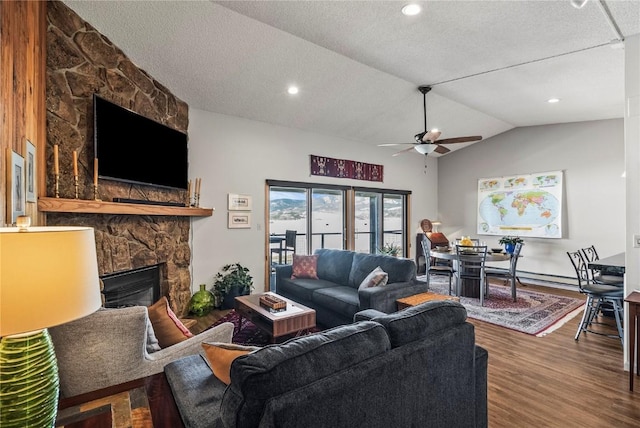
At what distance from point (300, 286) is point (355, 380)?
125 inches

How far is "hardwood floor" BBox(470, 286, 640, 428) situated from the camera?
7.22ft

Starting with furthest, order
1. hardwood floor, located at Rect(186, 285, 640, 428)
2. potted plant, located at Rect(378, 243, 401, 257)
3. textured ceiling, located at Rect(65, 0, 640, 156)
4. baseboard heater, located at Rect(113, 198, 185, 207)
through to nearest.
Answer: potted plant, located at Rect(378, 243, 401, 257) < baseboard heater, located at Rect(113, 198, 185, 207) < textured ceiling, located at Rect(65, 0, 640, 156) < hardwood floor, located at Rect(186, 285, 640, 428)

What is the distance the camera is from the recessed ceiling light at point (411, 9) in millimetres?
2712

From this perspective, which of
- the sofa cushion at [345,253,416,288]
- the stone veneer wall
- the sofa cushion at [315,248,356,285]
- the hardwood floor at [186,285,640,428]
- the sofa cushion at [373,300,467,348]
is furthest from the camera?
the sofa cushion at [315,248,356,285]

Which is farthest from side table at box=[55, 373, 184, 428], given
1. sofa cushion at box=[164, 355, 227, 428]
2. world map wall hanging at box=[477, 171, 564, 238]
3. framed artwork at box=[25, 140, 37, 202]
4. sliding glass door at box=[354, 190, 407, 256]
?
world map wall hanging at box=[477, 171, 564, 238]

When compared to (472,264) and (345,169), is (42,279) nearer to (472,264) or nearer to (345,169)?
(472,264)

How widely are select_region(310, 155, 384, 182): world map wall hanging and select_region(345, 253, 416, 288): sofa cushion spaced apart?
2276mm

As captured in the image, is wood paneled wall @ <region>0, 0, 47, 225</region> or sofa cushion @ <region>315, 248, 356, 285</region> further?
sofa cushion @ <region>315, 248, 356, 285</region>

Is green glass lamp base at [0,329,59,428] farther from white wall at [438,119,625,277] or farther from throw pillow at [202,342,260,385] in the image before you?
white wall at [438,119,625,277]

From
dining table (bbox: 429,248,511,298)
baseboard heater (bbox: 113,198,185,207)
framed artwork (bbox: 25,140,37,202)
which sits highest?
framed artwork (bbox: 25,140,37,202)

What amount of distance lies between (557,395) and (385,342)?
82.5 inches

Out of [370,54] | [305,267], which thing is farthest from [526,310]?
[370,54]

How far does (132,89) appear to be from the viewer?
11.3ft

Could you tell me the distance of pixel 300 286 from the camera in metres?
4.34
